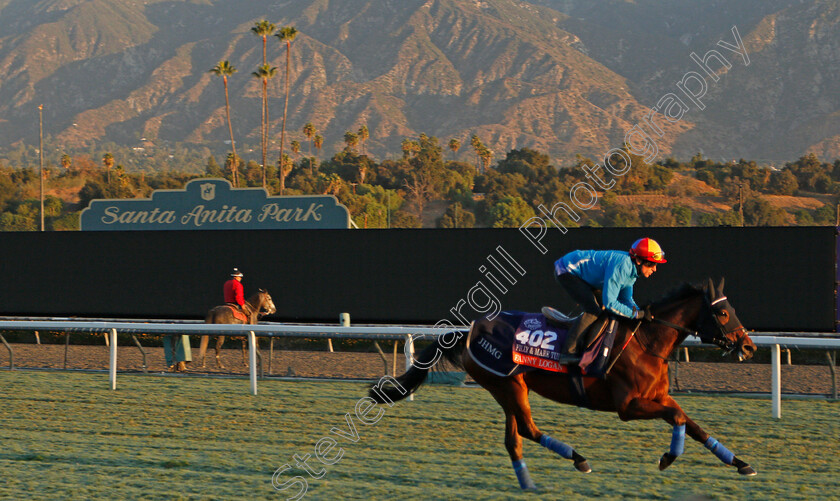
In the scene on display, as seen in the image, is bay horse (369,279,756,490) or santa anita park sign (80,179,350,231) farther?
santa anita park sign (80,179,350,231)

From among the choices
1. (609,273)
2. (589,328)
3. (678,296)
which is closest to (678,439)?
(589,328)

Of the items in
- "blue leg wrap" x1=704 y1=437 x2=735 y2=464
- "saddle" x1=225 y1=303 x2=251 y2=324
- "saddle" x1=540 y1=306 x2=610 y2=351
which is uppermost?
"saddle" x1=225 y1=303 x2=251 y2=324

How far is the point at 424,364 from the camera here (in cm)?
598

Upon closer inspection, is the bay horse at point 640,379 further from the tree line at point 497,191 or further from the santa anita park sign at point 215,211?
the tree line at point 497,191

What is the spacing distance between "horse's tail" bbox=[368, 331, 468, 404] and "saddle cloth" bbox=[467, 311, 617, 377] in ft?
0.56

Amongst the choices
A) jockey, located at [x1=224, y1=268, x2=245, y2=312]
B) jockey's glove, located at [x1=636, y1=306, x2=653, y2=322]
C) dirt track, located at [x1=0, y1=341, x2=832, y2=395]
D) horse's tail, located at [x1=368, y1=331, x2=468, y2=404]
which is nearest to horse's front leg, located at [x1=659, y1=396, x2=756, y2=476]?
jockey's glove, located at [x1=636, y1=306, x2=653, y2=322]

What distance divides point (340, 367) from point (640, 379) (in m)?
7.02

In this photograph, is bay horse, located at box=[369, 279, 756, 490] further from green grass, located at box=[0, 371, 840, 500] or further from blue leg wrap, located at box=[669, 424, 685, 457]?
green grass, located at box=[0, 371, 840, 500]

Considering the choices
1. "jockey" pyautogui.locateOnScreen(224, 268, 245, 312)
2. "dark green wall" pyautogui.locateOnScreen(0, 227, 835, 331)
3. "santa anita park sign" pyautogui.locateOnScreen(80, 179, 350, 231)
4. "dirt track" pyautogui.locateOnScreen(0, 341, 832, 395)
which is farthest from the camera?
"santa anita park sign" pyautogui.locateOnScreen(80, 179, 350, 231)

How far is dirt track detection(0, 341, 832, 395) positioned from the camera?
10.5 m

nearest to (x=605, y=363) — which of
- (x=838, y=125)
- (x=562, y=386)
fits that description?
(x=562, y=386)

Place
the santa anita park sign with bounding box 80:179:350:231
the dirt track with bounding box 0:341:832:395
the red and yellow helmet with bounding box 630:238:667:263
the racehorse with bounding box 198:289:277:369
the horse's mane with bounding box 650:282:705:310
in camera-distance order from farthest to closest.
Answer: the santa anita park sign with bounding box 80:179:350:231 < the racehorse with bounding box 198:289:277:369 < the dirt track with bounding box 0:341:832:395 < the horse's mane with bounding box 650:282:705:310 < the red and yellow helmet with bounding box 630:238:667:263

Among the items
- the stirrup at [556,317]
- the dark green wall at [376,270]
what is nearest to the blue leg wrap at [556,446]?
the stirrup at [556,317]

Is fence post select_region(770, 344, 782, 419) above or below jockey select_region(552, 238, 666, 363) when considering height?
below
